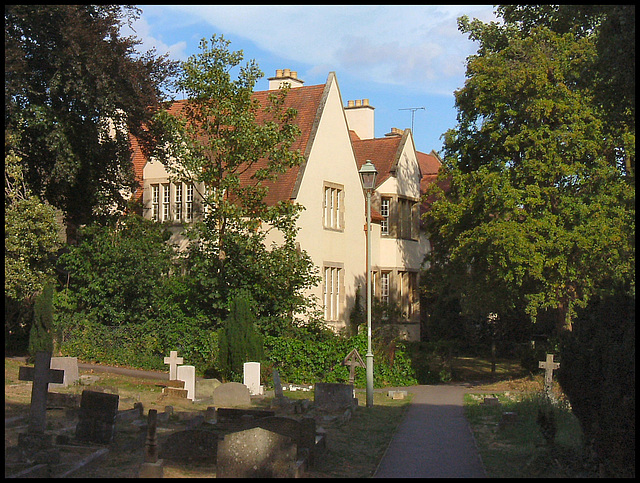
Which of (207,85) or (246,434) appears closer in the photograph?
(246,434)

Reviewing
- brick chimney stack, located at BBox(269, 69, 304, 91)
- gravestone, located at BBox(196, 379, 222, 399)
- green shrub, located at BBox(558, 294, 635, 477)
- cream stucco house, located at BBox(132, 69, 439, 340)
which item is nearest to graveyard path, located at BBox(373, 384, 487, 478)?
green shrub, located at BBox(558, 294, 635, 477)

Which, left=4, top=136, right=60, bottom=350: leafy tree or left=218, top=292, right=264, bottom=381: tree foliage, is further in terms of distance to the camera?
left=4, top=136, right=60, bottom=350: leafy tree

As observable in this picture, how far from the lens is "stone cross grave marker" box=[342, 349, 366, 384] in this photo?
84.2 feet

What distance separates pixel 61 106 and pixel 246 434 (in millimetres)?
19464

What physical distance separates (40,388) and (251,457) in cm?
397

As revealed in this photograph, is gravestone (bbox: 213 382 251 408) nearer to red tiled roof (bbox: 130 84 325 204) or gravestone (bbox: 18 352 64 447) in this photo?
gravestone (bbox: 18 352 64 447)

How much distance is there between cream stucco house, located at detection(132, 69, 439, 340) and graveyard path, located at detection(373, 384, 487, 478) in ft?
37.0

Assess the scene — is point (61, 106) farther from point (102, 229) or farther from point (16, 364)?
point (16, 364)

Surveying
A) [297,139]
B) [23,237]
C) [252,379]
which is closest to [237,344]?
[252,379]

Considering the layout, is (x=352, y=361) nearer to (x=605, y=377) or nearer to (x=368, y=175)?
(x=368, y=175)

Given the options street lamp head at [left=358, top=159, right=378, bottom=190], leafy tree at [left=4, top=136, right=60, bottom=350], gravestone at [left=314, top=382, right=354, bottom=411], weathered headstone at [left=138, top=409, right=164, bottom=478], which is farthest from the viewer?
leafy tree at [left=4, top=136, right=60, bottom=350]

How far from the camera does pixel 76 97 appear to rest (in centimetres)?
2628

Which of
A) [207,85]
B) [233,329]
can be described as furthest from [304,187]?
[233,329]

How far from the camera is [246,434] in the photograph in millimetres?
10383
